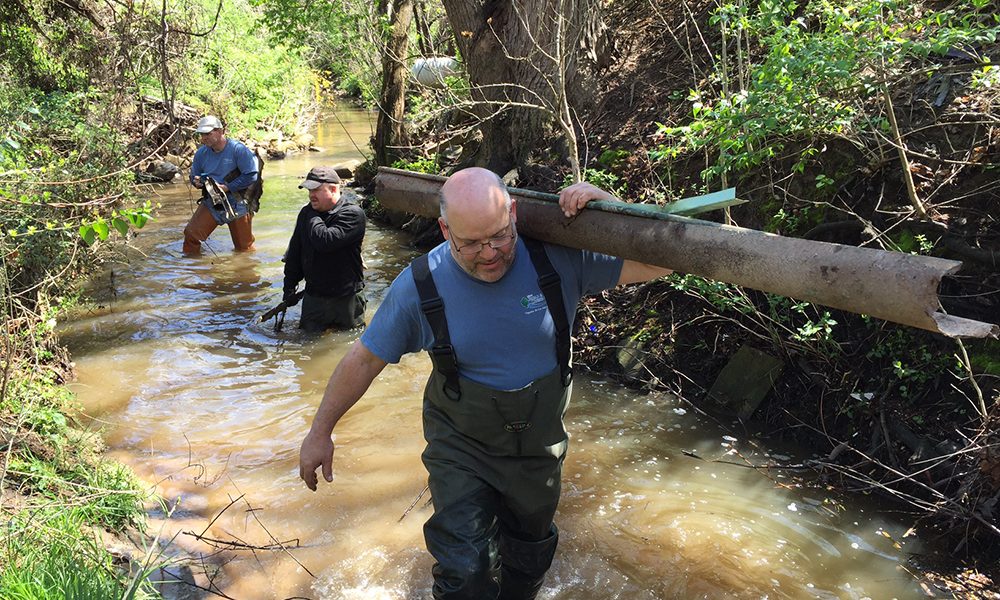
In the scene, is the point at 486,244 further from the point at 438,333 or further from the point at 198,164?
the point at 198,164

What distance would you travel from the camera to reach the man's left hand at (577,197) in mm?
3227

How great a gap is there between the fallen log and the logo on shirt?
31 centimetres

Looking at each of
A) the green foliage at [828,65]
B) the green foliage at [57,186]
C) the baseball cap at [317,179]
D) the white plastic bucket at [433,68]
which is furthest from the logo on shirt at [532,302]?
the white plastic bucket at [433,68]

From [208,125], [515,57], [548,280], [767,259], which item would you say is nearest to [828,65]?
[767,259]

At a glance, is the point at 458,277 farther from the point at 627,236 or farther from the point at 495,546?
the point at 495,546

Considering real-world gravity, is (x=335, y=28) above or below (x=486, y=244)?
above

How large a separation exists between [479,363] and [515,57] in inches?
263

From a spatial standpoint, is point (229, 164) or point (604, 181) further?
point (229, 164)

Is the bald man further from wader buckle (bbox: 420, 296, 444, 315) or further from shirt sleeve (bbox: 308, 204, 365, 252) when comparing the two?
shirt sleeve (bbox: 308, 204, 365, 252)

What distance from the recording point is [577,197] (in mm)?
3244

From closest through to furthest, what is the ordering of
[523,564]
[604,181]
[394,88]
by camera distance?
1. [523,564]
2. [604,181]
3. [394,88]

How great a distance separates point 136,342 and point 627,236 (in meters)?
6.20

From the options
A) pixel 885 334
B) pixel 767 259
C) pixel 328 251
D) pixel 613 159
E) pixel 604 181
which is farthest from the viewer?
pixel 613 159

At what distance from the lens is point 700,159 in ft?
23.6
